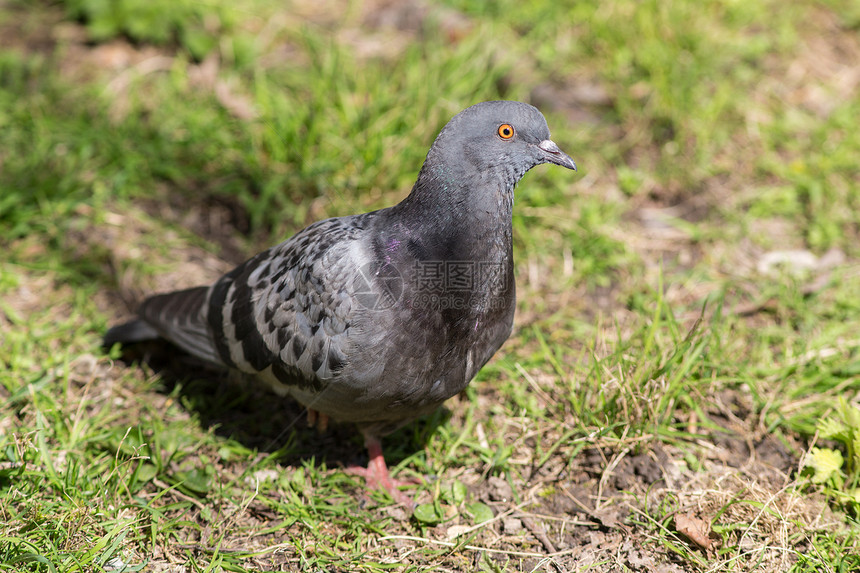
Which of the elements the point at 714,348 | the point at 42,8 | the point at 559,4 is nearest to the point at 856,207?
the point at 714,348

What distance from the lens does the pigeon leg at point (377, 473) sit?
383cm

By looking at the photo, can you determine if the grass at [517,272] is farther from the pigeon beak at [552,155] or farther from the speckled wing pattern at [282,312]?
the pigeon beak at [552,155]

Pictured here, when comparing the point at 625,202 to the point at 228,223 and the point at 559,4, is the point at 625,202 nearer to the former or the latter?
the point at 559,4

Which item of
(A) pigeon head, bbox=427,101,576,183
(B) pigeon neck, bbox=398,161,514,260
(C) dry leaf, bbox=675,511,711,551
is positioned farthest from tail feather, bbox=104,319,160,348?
(C) dry leaf, bbox=675,511,711,551

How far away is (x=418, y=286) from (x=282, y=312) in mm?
737

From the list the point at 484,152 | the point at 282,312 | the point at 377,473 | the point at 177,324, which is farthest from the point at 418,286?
the point at 177,324

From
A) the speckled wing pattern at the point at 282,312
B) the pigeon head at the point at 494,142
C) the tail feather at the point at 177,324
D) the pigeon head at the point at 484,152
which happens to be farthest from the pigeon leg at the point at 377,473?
the pigeon head at the point at 494,142

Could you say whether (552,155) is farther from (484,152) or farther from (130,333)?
(130,333)

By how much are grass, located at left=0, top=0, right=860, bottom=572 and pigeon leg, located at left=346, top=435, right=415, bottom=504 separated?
10 cm

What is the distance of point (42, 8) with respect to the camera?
6.61 meters

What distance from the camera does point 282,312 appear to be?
3451 millimetres

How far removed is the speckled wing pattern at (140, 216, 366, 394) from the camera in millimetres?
3240

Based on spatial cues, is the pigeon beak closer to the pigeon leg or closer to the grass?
the grass

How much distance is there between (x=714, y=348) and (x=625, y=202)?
1.86 meters
